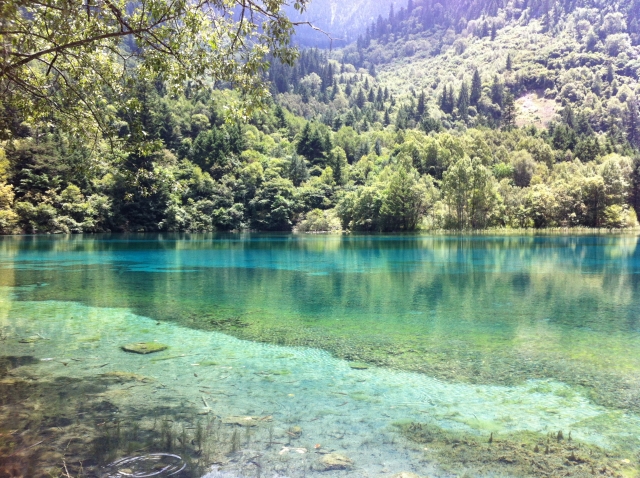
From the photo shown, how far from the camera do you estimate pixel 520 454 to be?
704 centimetres

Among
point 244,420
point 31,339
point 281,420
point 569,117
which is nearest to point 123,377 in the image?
point 244,420

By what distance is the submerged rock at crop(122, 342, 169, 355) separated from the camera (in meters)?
12.5

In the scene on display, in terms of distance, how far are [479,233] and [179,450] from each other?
3551 inches

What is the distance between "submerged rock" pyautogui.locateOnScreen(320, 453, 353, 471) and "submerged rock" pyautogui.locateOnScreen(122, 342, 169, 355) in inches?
286

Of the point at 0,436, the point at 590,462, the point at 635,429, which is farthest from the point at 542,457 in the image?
the point at 0,436

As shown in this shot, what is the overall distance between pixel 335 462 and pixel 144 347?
7.97 m

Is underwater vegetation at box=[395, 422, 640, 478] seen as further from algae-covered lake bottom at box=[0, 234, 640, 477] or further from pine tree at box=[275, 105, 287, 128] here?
pine tree at box=[275, 105, 287, 128]

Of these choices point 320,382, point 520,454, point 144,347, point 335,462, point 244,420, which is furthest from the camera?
point 144,347

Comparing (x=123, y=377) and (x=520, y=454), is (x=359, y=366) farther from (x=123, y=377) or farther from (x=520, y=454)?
(x=123, y=377)

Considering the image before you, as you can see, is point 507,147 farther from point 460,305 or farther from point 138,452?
point 138,452

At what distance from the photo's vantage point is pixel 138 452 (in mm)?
6824

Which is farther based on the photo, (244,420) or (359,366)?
(359,366)

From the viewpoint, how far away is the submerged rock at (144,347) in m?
12.5

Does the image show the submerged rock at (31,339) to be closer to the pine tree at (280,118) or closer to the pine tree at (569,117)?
the pine tree at (280,118)
